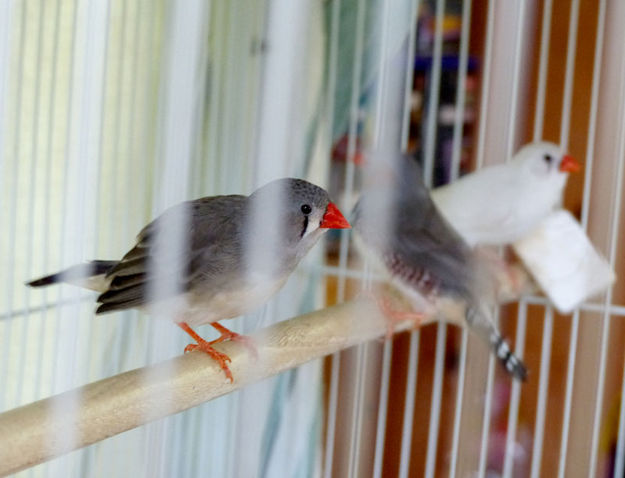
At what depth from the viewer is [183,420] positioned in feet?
2.13

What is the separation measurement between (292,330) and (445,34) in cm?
112

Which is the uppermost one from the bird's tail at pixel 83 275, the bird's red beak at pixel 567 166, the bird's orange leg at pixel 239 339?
the bird's red beak at pixel 567 166

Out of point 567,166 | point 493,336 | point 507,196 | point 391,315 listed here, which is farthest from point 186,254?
point 567,166

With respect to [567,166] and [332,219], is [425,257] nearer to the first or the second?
[567,166]

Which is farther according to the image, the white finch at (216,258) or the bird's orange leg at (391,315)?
the bird's orange leg at (391,315)

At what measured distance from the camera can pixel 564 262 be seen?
1.26 metres

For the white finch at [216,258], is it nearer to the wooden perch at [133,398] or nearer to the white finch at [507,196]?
the wooden perch at [133,398]

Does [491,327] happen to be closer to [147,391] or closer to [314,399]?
[314,399]

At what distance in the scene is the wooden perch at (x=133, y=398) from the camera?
0.47 meters

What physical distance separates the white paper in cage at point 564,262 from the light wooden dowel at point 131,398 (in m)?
0.70

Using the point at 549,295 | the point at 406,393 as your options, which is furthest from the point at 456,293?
the point at 406,393

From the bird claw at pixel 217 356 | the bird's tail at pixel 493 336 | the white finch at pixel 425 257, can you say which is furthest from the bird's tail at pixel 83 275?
the bird's tail at pixel 493 336

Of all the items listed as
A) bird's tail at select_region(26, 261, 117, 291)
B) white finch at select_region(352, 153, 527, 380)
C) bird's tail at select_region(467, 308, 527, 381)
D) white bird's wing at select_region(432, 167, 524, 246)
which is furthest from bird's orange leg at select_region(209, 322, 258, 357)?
white bird's wing at select_region(432, 167, 524, 246)

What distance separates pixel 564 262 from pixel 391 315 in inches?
15.1
